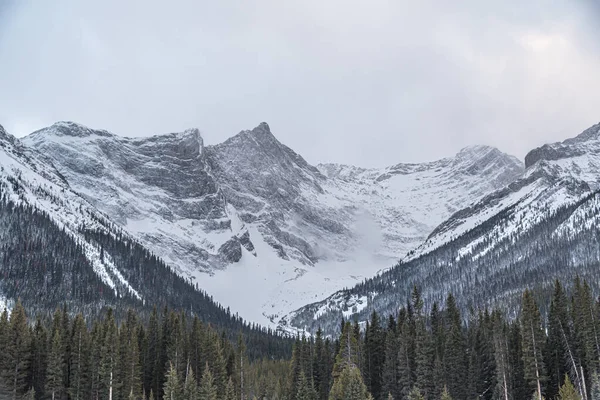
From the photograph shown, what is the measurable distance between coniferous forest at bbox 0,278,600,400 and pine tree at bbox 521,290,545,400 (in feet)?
0.40

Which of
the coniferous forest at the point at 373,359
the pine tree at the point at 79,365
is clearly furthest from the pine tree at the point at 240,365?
the pine tree at the point at 79,365

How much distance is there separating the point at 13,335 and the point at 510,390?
200 ft

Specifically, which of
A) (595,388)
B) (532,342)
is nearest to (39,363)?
(532,342)

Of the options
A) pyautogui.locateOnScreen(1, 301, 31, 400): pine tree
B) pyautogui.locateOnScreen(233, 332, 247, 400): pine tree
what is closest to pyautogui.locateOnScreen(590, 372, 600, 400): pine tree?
pyautogui.locateOnScreen(233, 332, 247, 400): pine tree

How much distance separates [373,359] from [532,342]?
109 feet

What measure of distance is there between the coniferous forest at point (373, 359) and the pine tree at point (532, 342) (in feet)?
0.40

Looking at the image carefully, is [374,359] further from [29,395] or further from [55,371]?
[29,395]

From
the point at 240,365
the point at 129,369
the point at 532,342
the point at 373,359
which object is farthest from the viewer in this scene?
the point at 240,365

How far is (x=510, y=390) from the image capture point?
87.4 metres

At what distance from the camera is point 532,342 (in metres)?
80.4

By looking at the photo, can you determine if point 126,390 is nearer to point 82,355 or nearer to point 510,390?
point 82,355

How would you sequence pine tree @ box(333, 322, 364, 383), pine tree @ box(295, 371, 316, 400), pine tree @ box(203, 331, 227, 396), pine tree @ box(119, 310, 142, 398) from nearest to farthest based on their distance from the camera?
1. pine tree @ box(119, 310, 142, 398)
2. pine tree @ box(333, 322, 364, 383)
3. pine tree @ box(295, 371, 316, 400)
4. pine tree @ box(203, 331, 227, 396)

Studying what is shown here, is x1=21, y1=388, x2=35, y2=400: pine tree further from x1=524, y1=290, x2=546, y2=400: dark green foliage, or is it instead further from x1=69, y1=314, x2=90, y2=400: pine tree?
x1=524, y1=290, x2=546, y2=400: dark green foliage

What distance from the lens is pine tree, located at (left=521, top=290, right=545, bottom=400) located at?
3164 inches
